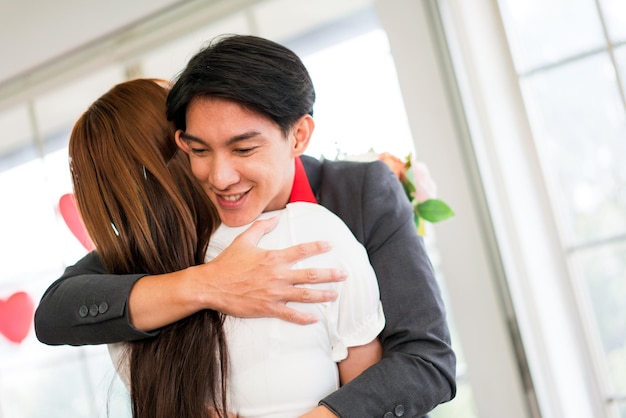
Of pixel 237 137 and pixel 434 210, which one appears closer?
pixel 237 137

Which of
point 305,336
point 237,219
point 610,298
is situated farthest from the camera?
point 610,298

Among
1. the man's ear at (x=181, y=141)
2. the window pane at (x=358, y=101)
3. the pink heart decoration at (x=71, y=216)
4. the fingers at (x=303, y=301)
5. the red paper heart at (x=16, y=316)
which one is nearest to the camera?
the fingers at (x=303, y=301)

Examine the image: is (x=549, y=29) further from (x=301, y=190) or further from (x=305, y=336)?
(x=305, y=336)

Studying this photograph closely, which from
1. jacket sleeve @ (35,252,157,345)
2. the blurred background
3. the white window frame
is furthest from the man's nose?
the white window frame

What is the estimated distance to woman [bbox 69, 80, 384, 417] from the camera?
1195 millimetres

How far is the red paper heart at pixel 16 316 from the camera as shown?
3.12 metres

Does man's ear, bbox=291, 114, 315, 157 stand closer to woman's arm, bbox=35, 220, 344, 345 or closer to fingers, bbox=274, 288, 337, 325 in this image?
woman's arm, bbox=35, 220, 344, 345

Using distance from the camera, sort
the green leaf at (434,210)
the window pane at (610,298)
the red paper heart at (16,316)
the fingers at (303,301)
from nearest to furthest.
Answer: the fingers at (303,301), the green leaf at (434,210), the window pane at (610,298), the red paper heart at (16,316)

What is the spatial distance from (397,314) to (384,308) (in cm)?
2

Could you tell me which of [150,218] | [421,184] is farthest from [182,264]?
[421,184]

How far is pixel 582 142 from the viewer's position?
211 centimetres

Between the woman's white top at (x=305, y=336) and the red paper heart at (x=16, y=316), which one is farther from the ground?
the red paper heart at (x=16, y=316)

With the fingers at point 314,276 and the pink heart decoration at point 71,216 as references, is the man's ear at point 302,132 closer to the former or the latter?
the fingers at point 314,276

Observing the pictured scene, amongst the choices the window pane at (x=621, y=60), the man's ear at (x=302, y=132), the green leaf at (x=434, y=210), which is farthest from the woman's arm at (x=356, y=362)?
the window pane at (x=621, y=60)
